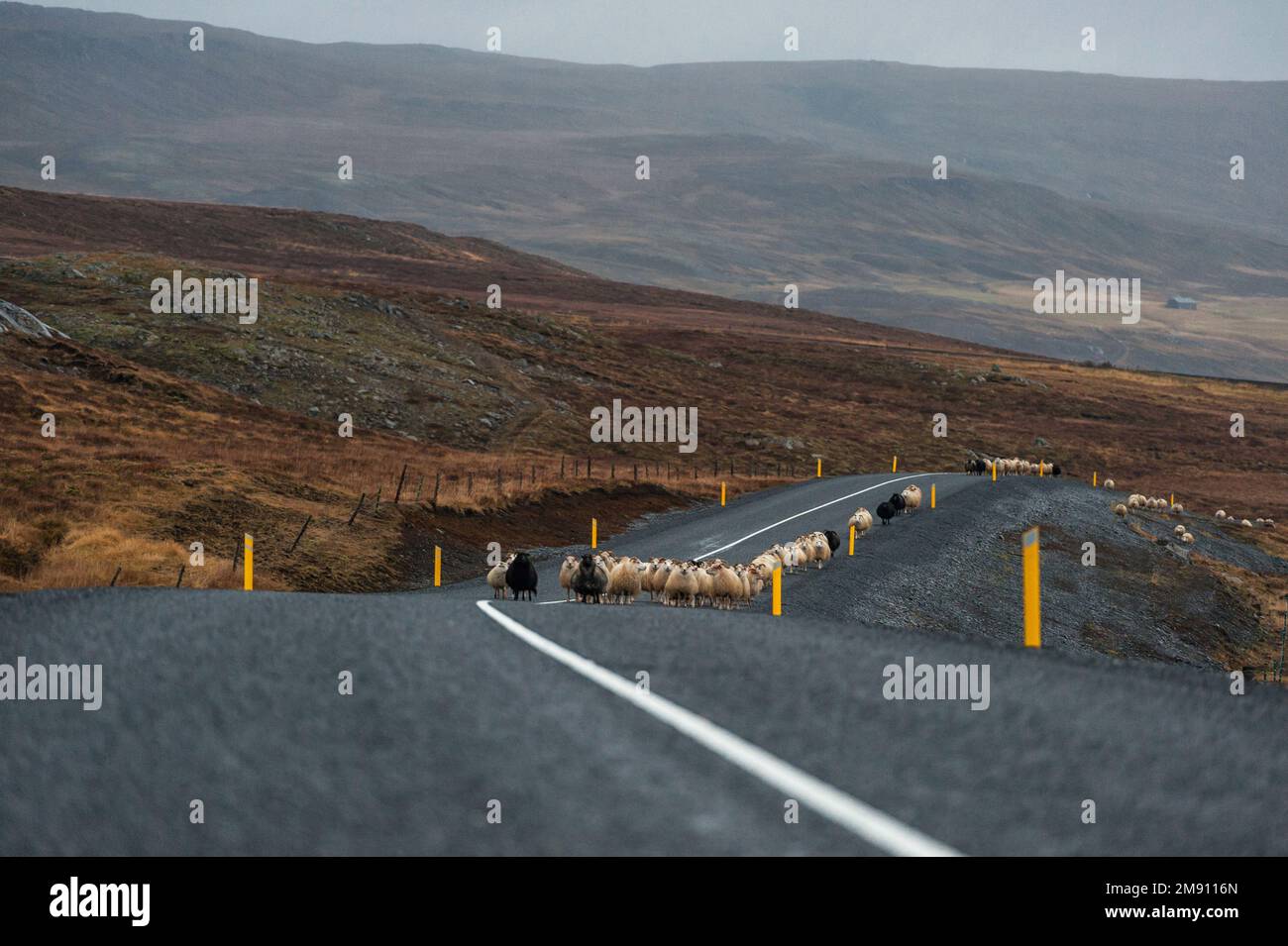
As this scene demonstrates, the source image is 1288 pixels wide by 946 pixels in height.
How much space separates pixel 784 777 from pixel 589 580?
13852mm

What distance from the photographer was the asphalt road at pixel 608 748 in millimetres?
5168

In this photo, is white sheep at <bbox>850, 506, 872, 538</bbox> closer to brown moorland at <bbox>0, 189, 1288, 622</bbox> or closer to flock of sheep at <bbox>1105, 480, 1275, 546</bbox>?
brown moorland at <bbox>0, 189, 1288, 622</bbox>

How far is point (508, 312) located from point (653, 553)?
70774 millimetres

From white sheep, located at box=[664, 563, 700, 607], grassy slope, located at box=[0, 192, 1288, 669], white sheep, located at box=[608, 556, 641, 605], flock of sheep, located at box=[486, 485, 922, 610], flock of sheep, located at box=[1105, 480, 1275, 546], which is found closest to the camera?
flock of sheep, located at box=[486, 485, 922, 610]

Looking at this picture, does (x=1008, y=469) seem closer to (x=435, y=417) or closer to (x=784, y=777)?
(x=435, y=417)

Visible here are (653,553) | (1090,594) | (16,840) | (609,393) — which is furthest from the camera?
(609,393)

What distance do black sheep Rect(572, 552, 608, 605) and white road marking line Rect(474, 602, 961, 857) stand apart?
1057cm

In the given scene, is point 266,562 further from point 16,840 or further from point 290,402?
point 290,402

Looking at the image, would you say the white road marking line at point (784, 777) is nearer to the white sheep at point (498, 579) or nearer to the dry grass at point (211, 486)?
the white sheep at point (498, 579)

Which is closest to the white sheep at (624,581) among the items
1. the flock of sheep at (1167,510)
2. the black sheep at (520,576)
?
the black sheep at (520,576)

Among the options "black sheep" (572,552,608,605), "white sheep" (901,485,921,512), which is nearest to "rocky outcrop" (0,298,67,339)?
"white sheep" (901,485,921,512)

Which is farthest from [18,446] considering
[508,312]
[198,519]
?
[508,312]

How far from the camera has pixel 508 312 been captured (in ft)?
330

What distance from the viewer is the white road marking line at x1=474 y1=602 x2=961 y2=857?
16.2 ft
